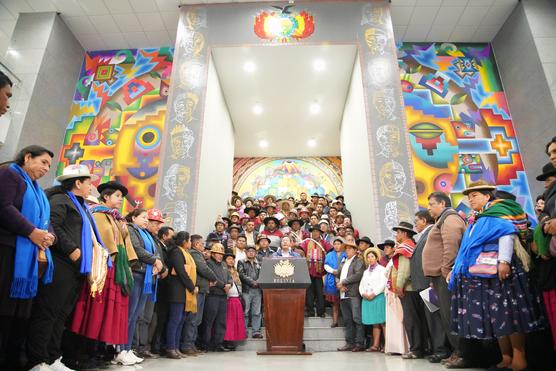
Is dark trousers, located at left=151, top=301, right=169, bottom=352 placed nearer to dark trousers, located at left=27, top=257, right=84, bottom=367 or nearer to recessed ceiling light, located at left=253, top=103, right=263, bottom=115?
dark trousers, located at left=27, top=257, right=84, bottom=367

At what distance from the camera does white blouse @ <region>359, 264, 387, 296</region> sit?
487cm

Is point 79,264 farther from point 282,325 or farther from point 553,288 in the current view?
point 553,288

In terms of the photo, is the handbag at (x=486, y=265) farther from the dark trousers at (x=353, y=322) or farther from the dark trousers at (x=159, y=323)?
the dark trousers at (x=159, y=323)

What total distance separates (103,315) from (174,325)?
1383 millimetres

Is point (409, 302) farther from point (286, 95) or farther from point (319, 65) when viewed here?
point (286, 95)

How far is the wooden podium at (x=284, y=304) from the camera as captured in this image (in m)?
4.46

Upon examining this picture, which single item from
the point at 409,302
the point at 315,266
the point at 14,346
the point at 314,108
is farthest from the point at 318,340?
the point at 314,108

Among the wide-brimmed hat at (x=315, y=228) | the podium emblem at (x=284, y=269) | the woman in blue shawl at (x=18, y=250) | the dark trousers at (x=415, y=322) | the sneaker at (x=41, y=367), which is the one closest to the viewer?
the woman in blue shawl at (x=18, y=250)

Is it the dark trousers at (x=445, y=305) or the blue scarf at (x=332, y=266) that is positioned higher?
the blue scarf at (x=332, y=266)

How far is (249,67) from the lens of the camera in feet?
28.5

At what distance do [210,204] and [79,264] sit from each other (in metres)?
5.25

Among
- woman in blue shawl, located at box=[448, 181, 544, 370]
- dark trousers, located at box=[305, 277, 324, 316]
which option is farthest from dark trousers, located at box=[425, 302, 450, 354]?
dark trousers, located at box=[305, 277, 324, 316]

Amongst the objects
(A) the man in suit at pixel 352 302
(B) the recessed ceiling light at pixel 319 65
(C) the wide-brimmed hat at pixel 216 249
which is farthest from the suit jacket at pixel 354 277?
(B) the recessed ceiling light at pixel 319 65

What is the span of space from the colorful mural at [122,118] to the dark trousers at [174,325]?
15.7ft
